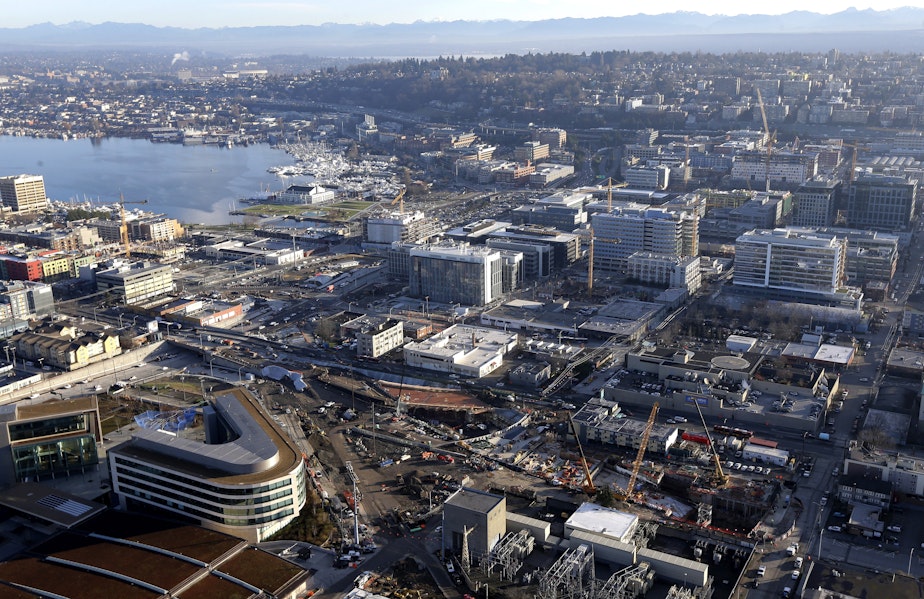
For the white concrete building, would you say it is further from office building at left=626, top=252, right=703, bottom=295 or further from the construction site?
office building at left=626, top=252, right=703, bottom=295

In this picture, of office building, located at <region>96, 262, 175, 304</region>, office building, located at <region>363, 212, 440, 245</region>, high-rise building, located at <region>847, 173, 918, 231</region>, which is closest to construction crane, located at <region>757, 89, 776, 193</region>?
high-rise building, located at <region>847, 173, 918, 231</region>

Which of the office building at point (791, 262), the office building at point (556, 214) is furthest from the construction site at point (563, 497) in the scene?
the office building at point (556, 214)

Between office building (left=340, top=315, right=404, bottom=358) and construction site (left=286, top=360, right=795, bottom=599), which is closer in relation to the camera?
construction site (left=286, top=360, right=795, bottom=599)

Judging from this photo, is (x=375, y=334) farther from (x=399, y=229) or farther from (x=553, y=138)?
(x=553, y=138)

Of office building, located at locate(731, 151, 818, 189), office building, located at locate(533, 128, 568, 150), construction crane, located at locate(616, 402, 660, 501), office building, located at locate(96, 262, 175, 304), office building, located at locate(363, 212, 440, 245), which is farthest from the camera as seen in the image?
office building, located at locate(533, 128, 568, 150)

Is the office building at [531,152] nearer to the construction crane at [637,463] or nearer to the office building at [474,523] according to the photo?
the construction crane at [637,463]

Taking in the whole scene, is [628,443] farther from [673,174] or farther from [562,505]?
[673,174]
